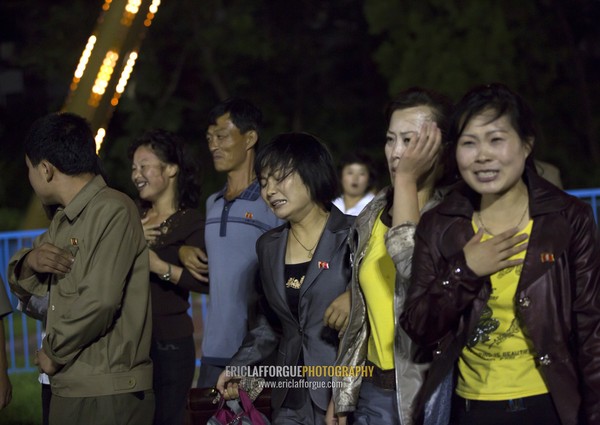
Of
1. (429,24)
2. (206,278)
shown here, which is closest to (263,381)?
(206,278)

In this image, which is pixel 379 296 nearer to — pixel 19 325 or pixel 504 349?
pixel 504 349

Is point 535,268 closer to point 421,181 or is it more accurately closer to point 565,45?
point 421,181

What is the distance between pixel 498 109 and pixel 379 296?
1.07m

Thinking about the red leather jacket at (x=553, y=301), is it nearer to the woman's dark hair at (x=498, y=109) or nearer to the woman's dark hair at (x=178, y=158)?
the woman's dark hair at (x=498, y=109)

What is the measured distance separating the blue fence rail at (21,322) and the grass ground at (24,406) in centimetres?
94

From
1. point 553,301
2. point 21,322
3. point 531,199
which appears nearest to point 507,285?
point 553,301

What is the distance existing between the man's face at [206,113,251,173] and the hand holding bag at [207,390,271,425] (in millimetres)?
1574

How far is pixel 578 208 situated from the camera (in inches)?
144

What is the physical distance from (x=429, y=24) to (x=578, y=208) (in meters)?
20.8

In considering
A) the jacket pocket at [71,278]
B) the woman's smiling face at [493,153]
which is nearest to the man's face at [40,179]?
the jacket pocket at [71,278]

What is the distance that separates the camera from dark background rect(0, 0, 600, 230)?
936 inches

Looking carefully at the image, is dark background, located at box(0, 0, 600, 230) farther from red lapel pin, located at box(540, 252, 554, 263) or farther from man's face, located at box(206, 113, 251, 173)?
red lapel pin, located at box(540, 252, 554, 263)

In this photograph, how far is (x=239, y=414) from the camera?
509 centimetres

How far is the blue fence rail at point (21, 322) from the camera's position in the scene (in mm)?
10609
